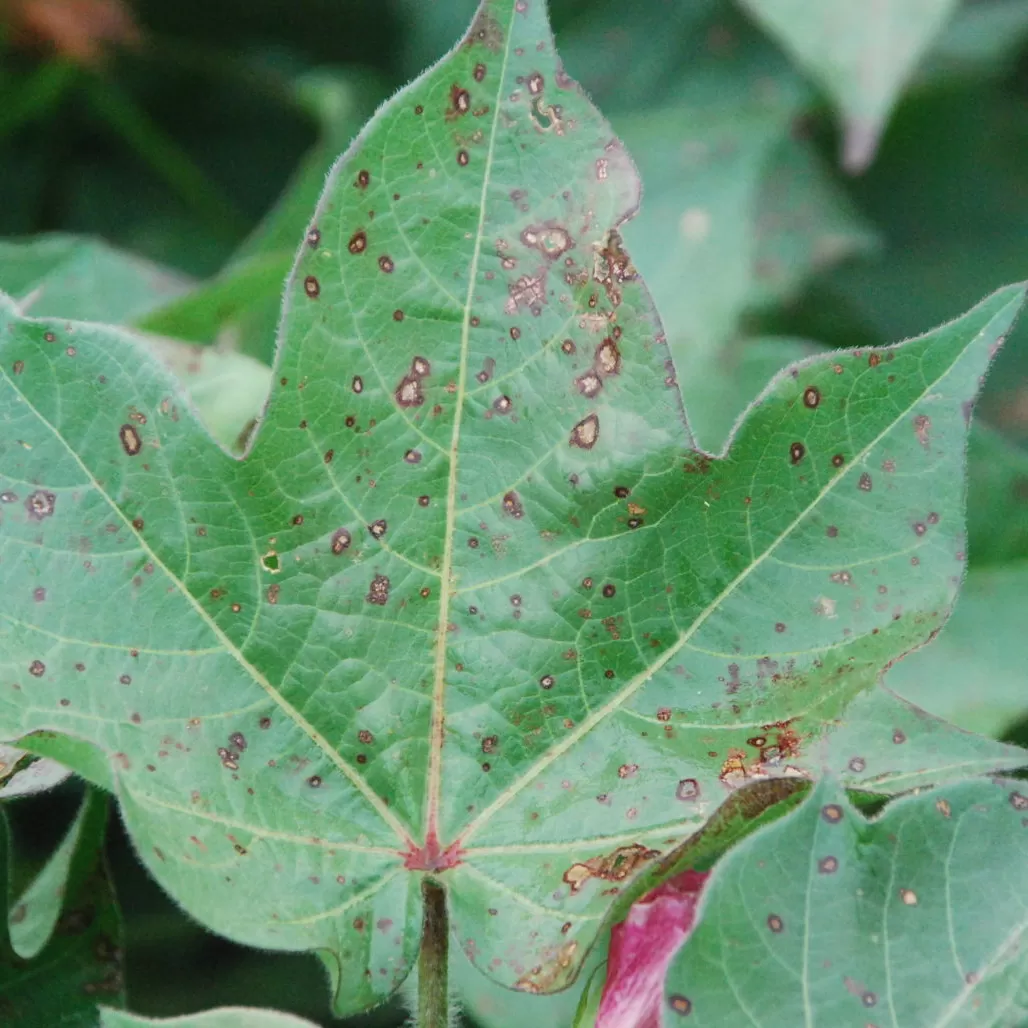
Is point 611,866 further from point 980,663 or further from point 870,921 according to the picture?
point 980,663

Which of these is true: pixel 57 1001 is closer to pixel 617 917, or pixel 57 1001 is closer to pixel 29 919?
pixel 29 919

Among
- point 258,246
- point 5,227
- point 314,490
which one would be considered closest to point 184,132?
point 5,227

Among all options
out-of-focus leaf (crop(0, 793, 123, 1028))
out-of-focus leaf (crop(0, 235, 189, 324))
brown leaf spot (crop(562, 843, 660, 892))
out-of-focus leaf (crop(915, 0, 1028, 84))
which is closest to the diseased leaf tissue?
brown leaf spot (crop(562, 843, 660, 892))

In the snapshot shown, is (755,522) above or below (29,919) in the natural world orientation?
above

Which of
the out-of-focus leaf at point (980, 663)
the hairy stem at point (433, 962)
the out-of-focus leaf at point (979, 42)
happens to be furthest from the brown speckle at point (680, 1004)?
the out-of-focus leaf at point (979, 42)

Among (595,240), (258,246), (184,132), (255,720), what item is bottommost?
(255,720)

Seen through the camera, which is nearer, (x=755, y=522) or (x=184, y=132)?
(x=755, y=522)

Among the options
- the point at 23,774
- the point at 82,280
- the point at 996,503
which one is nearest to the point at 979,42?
the point at 996,503
